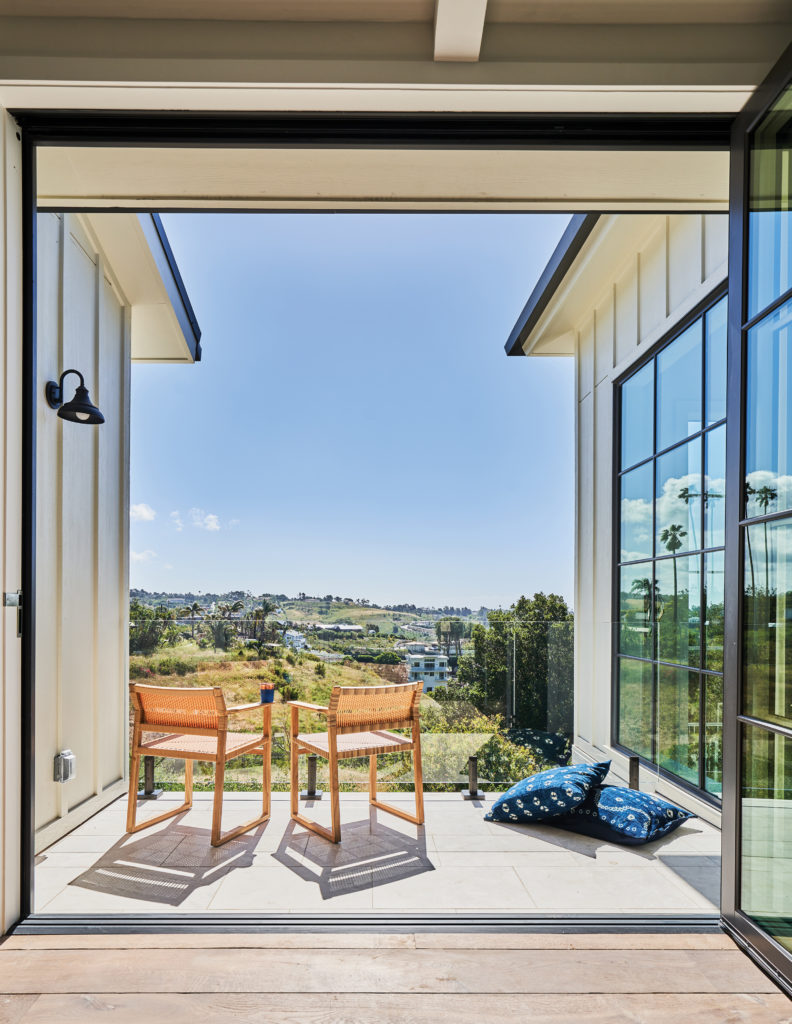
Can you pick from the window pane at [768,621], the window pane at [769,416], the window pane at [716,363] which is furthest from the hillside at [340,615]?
the window pane at [769,416]

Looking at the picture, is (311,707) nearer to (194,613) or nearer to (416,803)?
(416,803)

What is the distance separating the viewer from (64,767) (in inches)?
116

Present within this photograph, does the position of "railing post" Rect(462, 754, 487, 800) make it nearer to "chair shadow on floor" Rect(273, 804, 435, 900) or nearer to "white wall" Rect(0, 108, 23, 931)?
"chair shadow on floor" Rect(273, 804, 435, 900)

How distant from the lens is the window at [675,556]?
3014 millimetres

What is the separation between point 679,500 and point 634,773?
142 cm

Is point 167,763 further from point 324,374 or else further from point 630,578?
point 324,374

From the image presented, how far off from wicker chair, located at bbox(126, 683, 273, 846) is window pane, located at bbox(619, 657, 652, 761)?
201cm

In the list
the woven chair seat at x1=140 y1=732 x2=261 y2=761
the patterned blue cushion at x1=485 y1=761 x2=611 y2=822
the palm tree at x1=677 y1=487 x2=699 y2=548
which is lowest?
the patterned blue cushion at x1=485 y1=761 x2=611 y2=822

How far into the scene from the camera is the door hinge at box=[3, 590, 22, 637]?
1949mm

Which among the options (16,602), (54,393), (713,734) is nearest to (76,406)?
(54,393)

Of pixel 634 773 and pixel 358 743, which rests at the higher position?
pixel 358 743

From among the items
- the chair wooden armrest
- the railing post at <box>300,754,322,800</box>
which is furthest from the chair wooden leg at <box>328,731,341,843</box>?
the railing post at <box>300,754,322,800</box>

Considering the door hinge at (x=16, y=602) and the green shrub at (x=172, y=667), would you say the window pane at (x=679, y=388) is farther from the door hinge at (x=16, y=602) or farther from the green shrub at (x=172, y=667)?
the green shrub at (x=172, y=667)

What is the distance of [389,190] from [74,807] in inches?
116
